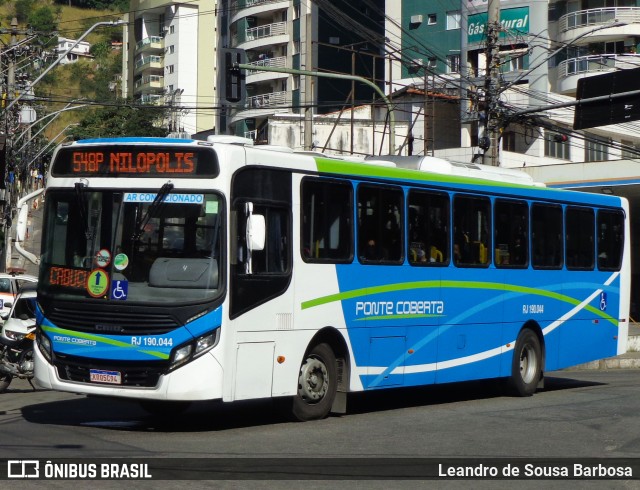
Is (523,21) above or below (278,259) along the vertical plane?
above

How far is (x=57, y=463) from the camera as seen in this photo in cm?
927

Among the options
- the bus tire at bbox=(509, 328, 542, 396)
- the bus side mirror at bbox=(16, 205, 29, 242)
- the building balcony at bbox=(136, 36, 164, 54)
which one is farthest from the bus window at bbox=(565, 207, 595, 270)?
the building balcony at bbox=(136, 36, 164, 54)

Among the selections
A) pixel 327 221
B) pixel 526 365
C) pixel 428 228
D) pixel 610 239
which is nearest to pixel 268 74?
pixel 610 239

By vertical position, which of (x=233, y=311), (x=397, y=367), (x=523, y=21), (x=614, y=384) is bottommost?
(x=614, y=384)

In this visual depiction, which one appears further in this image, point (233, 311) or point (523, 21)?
point (523, 21)

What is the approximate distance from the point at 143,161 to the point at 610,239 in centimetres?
1044

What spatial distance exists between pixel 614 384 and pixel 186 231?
1152 centimetres

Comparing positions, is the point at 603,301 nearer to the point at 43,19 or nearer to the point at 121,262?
the point at 121,262

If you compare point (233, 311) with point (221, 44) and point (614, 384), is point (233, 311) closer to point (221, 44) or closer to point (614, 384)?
point (614, 384)

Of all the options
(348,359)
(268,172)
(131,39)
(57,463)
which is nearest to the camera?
(57,463)

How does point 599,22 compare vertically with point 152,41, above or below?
below

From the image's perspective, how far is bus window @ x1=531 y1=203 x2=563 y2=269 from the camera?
17.6 metres

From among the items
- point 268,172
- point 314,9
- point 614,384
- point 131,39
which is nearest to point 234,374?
point 268,172

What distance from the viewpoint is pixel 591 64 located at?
57.3 metres
